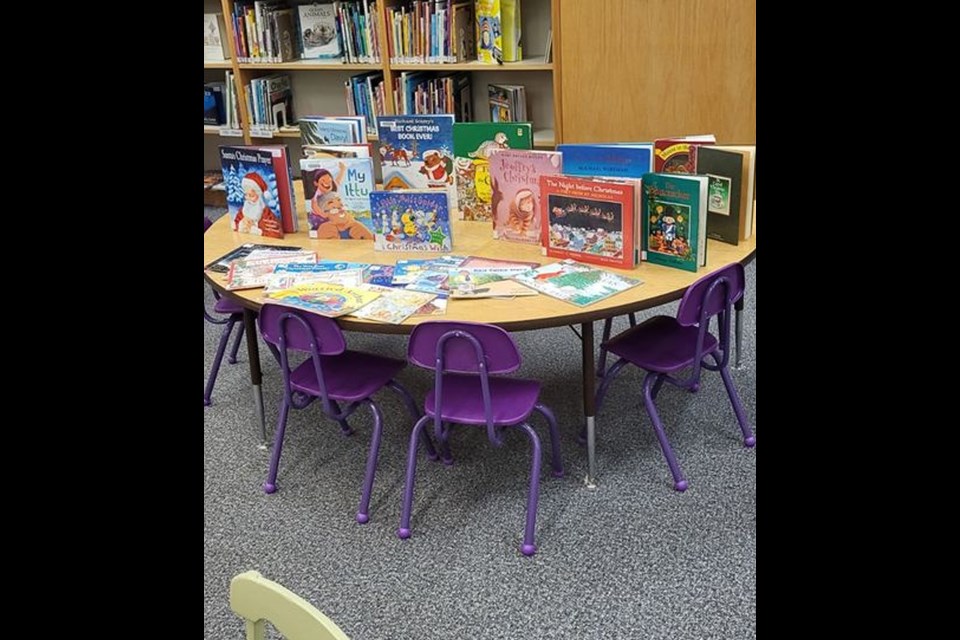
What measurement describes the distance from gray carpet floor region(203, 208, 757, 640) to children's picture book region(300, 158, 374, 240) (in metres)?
0.71

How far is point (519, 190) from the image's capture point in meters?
2.90

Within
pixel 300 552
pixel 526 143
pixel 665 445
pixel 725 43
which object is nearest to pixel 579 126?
pixel 725 43

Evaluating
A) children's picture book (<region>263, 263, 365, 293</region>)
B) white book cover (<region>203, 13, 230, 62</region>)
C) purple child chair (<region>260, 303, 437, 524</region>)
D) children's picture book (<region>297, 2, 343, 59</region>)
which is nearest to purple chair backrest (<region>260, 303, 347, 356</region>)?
purple child chair (<region>260, 303, 437, 524</region>)

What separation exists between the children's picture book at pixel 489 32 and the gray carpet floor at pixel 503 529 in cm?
202

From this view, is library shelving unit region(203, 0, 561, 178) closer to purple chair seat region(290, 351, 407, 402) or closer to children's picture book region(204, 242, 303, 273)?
children's picture book region(204, 242, 303, 273)

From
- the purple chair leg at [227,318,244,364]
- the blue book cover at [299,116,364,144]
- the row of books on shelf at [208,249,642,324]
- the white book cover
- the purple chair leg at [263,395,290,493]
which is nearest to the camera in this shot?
the row of books on shelf at [208,249,642,324]

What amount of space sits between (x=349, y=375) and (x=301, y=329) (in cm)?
30

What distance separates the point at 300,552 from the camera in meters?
2.55

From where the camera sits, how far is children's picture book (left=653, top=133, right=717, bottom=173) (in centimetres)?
290

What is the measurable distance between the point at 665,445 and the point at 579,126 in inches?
87.0

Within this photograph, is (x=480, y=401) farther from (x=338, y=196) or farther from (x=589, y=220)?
(x=338, y=196)

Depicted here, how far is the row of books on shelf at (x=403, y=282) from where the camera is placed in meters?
2.49

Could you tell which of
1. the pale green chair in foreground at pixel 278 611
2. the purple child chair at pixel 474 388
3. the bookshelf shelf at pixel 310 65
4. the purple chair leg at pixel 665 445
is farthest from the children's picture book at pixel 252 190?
the pale green chair in foreground at pixel 278 611

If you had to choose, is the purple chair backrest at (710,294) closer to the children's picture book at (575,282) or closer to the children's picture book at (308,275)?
the children's picture book at (575,282)
